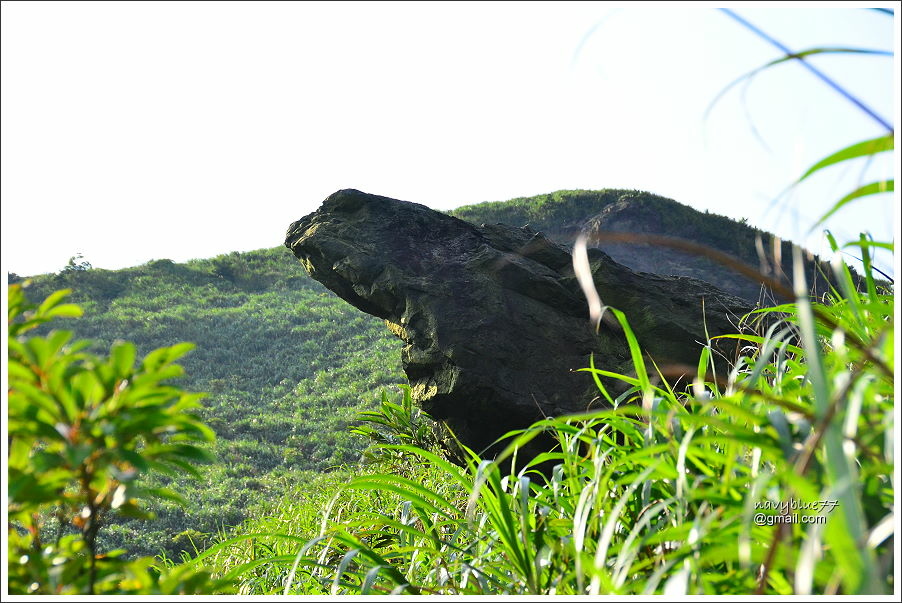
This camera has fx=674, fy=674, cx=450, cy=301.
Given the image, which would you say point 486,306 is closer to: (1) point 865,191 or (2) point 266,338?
(1) point 865,191

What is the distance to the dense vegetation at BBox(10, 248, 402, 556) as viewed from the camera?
626 centimetres

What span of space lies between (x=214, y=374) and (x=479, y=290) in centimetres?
713

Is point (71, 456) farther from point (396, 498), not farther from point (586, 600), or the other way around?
point (396, 498)

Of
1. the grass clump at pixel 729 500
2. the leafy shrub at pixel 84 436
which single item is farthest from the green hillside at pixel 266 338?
the leafy shrub at pixel 84 436

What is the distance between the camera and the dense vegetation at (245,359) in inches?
247

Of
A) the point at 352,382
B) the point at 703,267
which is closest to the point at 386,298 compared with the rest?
the point at 352,382

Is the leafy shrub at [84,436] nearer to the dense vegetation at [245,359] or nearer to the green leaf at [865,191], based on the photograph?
the green leaf at [865,191]

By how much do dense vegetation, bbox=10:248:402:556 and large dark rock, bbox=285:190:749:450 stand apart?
305 cm

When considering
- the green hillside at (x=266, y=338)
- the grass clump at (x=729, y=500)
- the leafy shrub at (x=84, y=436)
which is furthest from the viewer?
the green hillside at (x=266, y=338)

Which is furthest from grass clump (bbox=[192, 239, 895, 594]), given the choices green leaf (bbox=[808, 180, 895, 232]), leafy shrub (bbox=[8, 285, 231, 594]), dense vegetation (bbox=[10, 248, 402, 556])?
Result: dense vegetation (bbox=[10, 248, 402, 556])

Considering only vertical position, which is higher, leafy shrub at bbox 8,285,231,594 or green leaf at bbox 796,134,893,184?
green leaf at bbox 796,134,893,184

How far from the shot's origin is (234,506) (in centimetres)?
606

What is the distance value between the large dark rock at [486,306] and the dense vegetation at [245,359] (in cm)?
305

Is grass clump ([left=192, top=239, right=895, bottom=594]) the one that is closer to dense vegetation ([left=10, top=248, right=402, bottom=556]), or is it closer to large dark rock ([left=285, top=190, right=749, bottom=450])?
large dark rock ([left=285, top=190, right=749, bottom=450])
